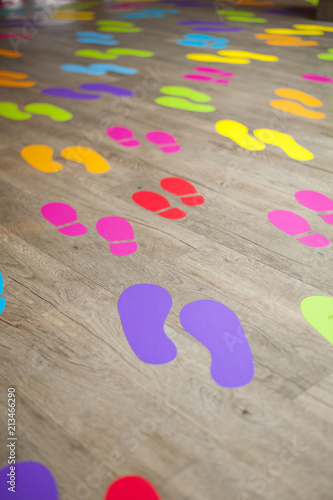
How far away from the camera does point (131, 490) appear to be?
2.84ft

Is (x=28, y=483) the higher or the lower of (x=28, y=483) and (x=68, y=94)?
the lower

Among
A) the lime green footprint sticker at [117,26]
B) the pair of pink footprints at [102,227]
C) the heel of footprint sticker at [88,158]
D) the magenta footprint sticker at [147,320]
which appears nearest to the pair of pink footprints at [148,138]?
the heel of footprint sticker at [88,158]

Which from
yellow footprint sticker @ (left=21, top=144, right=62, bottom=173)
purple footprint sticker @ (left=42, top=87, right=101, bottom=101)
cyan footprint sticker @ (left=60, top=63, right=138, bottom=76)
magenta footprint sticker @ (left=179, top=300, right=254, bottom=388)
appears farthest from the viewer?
cyan footprint sticker @ (left=60, top=63, right=138, bottom=76)

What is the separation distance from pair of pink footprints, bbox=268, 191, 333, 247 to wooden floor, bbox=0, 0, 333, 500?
3cm

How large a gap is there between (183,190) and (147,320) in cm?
71

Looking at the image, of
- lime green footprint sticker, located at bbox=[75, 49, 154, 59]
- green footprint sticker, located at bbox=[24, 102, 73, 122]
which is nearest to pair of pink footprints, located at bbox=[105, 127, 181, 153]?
green footprint sticker, located at bbox=[24, 102, 73, 122]

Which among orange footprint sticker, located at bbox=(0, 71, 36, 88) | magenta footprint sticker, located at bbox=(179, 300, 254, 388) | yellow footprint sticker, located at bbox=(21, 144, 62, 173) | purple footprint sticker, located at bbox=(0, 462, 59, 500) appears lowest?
purple footprint sticker, located at bbox=(0, 462, 59, 500)

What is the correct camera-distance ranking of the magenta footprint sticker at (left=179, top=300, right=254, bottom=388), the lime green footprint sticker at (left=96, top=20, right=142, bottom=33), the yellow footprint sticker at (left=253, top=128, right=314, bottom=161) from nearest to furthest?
the magenta footprint sticker at (left=179, top=300, right=254, bottom=388), the yellow footprint sticker at (left=253, top=128, right=314, bottom=161), the lime green footprint sticker at (left=96, top=20, right=142, bottom=33)

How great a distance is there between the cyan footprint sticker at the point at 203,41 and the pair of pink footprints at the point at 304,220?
218cm

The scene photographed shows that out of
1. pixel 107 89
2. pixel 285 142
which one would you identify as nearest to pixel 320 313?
pixel 285 142

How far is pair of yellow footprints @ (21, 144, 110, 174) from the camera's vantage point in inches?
78.5

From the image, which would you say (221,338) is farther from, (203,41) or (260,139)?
(203,41)

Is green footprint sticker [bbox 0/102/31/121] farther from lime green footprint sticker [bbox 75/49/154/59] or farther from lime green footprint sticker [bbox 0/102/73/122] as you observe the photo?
lime green footprint sticker [bbox 75/49/154/59]

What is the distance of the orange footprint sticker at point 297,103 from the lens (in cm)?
252
